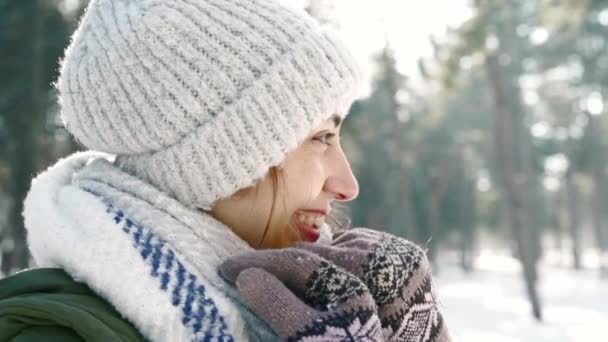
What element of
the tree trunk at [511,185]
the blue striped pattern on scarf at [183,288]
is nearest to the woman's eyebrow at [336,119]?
the blue striped pattern on scarf at [183,288]

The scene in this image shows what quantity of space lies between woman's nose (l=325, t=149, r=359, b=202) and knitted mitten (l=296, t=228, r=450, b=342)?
0.49 ft

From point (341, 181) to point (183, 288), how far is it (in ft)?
1.50

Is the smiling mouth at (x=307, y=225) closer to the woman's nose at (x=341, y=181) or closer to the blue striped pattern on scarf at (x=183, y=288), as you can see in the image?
the woman's nose at (x=341, y=181)

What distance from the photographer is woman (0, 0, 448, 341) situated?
3.56ft

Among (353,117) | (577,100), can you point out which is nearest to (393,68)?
(353,117)

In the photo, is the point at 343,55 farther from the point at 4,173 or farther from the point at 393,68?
the point at 393,68

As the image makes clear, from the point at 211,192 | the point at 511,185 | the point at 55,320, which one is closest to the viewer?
the point at 55,320

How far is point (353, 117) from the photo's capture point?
16703 millimetres

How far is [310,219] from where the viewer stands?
1.42m

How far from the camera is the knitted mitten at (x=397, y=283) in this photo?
1.19m

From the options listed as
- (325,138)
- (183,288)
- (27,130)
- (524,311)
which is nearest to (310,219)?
(325,138)

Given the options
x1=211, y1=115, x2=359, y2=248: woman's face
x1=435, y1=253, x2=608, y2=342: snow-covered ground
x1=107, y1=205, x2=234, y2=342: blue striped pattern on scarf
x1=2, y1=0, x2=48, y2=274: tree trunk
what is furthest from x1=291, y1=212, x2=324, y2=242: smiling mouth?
x1=2, y1=0, x2=48, y2=274: tree trunk

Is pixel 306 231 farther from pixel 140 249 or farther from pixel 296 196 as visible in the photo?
pixel 140 249

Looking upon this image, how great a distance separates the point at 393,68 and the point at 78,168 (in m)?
17.9
